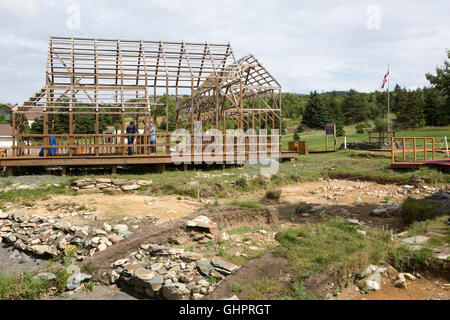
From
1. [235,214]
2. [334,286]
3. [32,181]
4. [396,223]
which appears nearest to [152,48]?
[32,181]

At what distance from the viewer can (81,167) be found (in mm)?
→ 18219

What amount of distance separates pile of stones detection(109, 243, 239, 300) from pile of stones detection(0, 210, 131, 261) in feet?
4.43

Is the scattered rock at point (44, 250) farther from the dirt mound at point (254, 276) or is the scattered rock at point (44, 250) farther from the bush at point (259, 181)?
the bush at point (259, 181)

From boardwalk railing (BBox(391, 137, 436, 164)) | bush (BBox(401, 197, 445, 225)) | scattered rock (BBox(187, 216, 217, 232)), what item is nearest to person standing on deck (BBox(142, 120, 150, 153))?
scattered rock (BBox(187, 216, 217, 232))

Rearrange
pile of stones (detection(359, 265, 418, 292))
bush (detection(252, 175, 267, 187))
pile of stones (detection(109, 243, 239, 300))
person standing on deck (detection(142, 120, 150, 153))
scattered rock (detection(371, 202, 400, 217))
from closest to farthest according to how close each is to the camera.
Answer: pile of stones (detection(359, 265, 418, 292)) → pile of stones (detection(109, 243, 239, 300)) → scattered rock (detection(371, 202, 400, 217)) → bush (detection(252, 175, 267, 187)) → person standing on deck (detection(142, 120, 150, 153))

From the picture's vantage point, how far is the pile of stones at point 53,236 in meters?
8.18

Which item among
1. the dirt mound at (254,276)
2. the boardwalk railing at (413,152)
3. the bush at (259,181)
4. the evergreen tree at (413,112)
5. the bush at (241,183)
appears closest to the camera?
the dirt mound at (254,276)

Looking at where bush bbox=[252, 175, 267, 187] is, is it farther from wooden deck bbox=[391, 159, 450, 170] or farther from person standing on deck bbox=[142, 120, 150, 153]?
wooden deck bbox=[391, 159, 450, 170]

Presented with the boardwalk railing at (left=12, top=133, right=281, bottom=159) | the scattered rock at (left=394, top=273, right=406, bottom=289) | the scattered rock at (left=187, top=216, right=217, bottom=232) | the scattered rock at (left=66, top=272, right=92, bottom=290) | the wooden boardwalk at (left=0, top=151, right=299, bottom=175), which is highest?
the boardwalk railing at (left=12, top=133, right=281, bottom=159)

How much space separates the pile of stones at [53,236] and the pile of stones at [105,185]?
346cm

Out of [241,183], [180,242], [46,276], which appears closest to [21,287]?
[46,276]

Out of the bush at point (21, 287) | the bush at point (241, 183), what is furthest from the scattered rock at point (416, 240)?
the bush at point (241, 183)

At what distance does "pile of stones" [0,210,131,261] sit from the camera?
26.8ft

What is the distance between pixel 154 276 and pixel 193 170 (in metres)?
12.3
